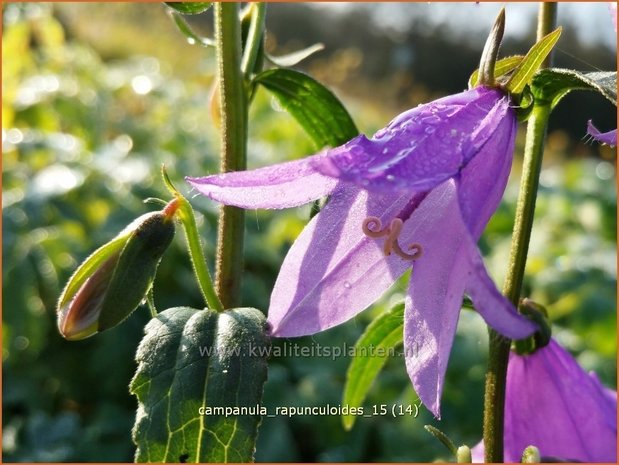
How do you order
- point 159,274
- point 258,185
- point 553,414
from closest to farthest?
point 258,185
point 553,414
point 159,274

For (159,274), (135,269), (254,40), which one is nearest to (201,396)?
(135,269)

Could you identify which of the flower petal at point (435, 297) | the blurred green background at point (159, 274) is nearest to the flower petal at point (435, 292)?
the flower petal at point (435, 297)

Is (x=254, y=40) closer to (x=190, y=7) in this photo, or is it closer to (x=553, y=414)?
(x=190, y=7)

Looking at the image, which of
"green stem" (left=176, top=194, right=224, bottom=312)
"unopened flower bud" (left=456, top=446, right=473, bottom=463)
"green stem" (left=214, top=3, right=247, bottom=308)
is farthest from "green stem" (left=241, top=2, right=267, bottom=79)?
"unopened flower bud" (left=456, top=446, right=473, bottom=463)

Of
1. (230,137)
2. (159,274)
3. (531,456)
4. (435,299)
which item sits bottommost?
(531,456)

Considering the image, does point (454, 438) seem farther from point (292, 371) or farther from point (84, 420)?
point (84, 420)

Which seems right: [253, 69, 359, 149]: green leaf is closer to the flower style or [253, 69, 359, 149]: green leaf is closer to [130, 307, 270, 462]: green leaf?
the flower style

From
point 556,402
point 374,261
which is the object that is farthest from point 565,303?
point 374,261
